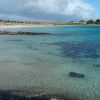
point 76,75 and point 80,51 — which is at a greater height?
point 76,75

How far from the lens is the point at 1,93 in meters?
13.2

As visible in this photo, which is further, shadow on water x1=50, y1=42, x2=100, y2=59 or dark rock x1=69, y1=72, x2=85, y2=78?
shadow on water x1=50, y1=42, x2=100, y2=59

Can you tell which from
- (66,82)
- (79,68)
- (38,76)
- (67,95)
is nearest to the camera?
(67,95)

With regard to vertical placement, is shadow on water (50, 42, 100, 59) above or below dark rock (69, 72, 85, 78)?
below

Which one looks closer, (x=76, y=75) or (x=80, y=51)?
(x=76, y=75)

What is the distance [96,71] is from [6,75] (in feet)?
20.8

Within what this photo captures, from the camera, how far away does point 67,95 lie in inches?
517

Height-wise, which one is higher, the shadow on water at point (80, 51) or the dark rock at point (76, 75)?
the dark rock at point (76, 75)

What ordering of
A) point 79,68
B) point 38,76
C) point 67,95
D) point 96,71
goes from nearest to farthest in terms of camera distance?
point 67,95, point 38,76, point 96,71, point 79,68

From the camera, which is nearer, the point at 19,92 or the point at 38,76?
the point at 19,92

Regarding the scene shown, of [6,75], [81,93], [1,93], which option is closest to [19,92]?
[1,93]

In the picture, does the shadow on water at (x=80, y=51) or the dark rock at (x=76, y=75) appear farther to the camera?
the shadow on water at (x=80, y=51)

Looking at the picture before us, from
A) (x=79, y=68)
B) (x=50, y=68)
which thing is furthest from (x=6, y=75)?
(x=79, y=68)

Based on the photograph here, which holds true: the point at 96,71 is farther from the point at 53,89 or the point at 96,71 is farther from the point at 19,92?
the point at 19,92
